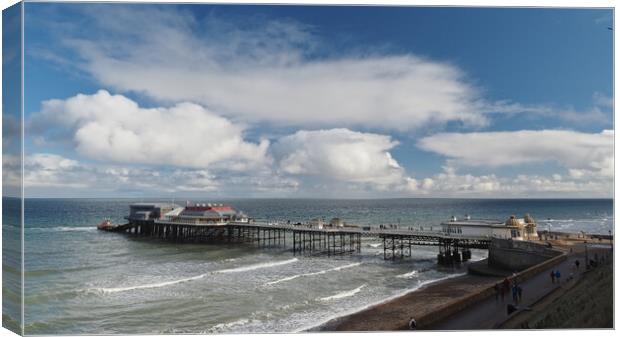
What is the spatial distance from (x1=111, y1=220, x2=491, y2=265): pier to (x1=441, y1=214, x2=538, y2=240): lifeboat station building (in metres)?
0.48

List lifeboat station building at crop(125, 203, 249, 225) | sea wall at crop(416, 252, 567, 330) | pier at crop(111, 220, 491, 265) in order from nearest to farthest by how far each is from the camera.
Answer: sea wall at crop(416, 252, 567, 330) < pier at crop(111, 220, 491, 265) < lifeboat station building at crop(125, 203, 249, 225)

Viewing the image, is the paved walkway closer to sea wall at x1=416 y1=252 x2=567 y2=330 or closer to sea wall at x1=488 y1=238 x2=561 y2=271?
sea wall at x1=416 y1=252 x2=567 y2=330

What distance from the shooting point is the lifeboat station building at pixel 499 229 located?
31406 millimetres

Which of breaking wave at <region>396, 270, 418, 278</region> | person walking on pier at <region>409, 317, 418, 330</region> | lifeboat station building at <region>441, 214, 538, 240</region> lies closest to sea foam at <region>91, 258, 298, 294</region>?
breaking wave at <region>396, 270, 418, 278</region>

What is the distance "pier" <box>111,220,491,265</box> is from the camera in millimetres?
35156

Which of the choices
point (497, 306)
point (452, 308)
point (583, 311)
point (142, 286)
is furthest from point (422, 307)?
point (142, 286)

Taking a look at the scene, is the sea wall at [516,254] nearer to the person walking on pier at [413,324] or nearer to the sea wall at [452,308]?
the sea wall at [452,308]

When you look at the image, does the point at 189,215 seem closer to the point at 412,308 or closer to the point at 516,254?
the point at 516,254

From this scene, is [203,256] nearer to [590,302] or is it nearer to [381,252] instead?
[381,252]

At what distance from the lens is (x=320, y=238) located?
45750 mm

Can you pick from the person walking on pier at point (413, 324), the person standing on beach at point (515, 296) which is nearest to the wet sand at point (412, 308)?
the person walking on pier at point (413, 324)

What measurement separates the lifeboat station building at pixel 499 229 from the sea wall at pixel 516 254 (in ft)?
4.79

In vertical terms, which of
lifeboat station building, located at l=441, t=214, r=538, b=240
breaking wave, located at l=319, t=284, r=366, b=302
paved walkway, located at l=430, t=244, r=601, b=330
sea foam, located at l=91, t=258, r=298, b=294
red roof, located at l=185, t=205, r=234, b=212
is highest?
red roof, located at l=185, t=205, r=234, b=212

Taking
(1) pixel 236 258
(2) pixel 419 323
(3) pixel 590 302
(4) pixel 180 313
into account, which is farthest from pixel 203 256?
(3) pixel 590 302
